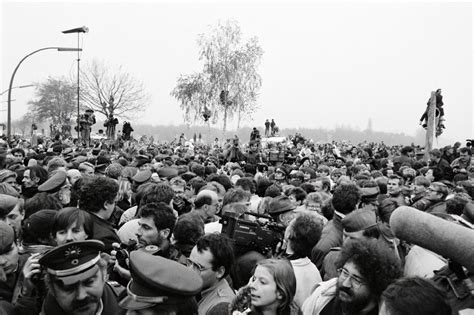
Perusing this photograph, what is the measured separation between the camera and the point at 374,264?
282cm

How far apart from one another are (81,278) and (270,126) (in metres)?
34.1

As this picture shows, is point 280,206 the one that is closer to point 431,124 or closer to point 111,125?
point 431,124

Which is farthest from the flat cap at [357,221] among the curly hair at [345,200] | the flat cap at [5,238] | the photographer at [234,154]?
the photographer at [234,154]

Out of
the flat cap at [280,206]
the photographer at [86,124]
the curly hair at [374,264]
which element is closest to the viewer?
the curly hair at [374,264]

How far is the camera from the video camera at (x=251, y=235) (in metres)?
4.21

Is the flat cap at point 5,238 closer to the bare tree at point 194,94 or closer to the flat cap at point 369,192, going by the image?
the flat cap at point 369,192

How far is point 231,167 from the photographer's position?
41.4 feet

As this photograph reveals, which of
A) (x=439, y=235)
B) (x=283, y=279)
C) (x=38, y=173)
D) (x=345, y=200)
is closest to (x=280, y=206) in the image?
(x=345, y=200)

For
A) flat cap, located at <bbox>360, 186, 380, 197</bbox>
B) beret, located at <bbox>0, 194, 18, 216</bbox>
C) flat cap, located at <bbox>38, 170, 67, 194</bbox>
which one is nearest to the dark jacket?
flat cap, located at <bbox>360, 186, 380, 197</bbox>

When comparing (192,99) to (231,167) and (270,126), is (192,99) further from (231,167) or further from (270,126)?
(231,167)

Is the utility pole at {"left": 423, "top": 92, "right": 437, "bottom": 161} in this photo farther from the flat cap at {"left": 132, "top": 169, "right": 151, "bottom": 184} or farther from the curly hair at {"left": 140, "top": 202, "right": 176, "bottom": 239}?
the curly hair at {"left": 140, "top": 202, "right": 176, "bottom": 239}

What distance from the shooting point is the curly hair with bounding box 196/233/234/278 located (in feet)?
11.4

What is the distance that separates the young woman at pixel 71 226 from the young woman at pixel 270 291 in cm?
146

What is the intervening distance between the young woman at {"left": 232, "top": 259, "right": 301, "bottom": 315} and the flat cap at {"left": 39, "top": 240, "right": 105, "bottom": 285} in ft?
3.35
